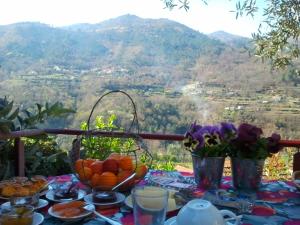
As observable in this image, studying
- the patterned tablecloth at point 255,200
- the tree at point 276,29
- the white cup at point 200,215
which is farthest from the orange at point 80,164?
the tree at point 276,29

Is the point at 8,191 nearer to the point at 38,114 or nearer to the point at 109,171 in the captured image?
the point at 109,171

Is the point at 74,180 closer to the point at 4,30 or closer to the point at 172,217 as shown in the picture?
the point at 172,217

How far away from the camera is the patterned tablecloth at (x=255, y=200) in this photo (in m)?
1.21

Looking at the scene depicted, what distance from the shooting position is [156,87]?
7.98 m

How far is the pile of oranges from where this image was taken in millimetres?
1393

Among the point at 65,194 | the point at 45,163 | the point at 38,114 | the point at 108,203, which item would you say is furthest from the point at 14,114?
the point at 108,203

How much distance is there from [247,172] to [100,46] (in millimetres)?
8843

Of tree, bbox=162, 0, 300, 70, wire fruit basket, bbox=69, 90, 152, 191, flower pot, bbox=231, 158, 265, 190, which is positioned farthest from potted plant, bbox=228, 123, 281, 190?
tree, bbox=162, 0, 300, 70

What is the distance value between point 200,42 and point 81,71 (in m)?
3.12

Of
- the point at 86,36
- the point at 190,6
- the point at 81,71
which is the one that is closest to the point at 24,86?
the point at 81,71

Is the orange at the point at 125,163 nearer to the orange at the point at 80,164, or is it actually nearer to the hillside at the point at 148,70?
the orange at the point at 80,164

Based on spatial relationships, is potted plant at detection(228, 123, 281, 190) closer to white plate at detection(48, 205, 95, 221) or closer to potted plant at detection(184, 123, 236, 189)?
potted plant at detection(184, 123, 236, 189)

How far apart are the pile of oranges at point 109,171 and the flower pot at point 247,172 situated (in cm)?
41

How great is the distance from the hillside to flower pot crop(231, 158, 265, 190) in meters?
3.87
